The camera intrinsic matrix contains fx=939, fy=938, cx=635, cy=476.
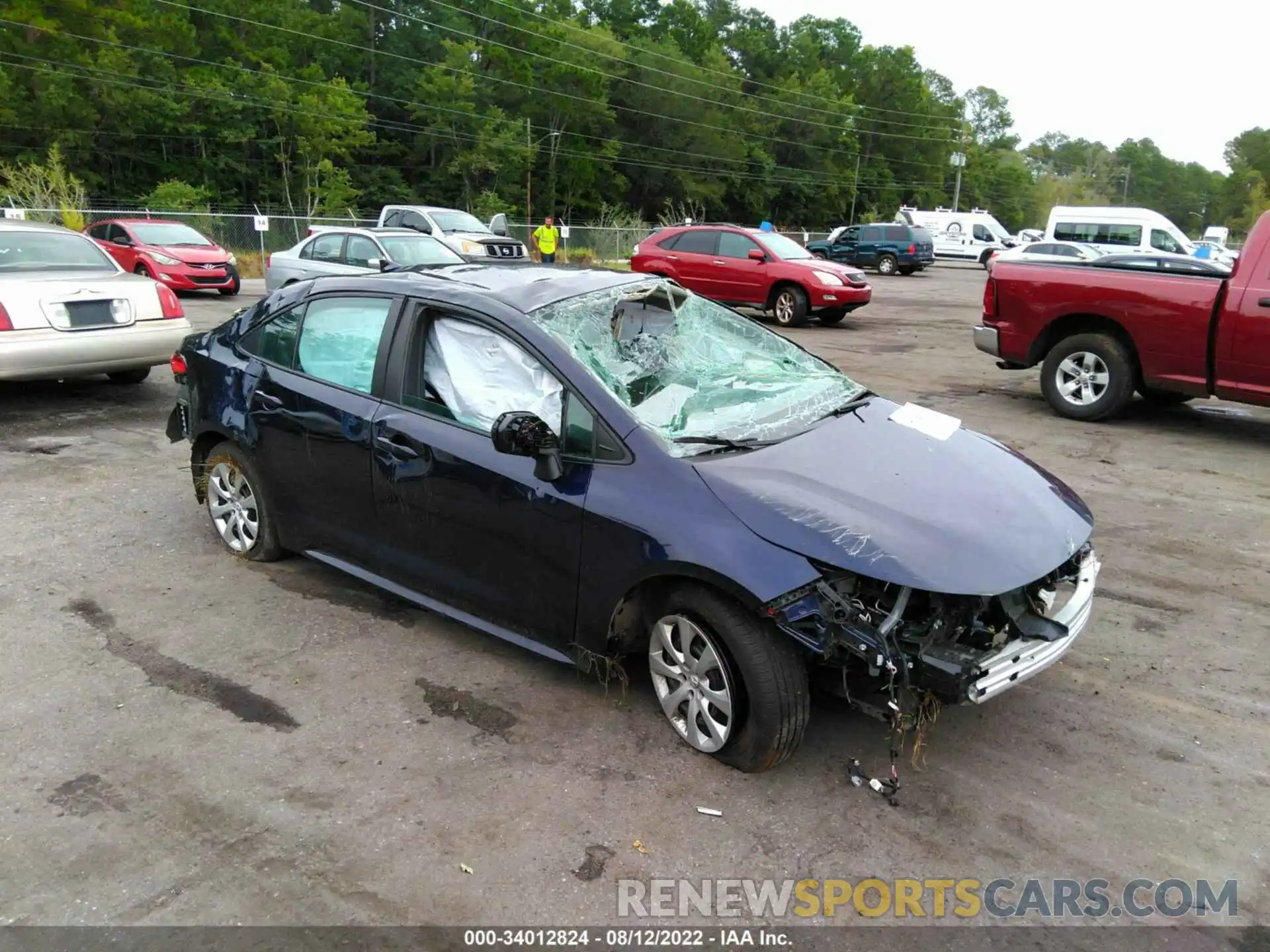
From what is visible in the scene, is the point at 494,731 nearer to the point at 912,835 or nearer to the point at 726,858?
the point at 726,858

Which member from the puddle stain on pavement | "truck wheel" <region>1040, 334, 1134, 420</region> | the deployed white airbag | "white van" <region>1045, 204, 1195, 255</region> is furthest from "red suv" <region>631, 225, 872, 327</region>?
A: "white van" <region>1045, 204, 1195, 255</region>

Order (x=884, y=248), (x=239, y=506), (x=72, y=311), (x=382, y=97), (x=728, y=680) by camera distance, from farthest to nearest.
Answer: (x=382, y=97)
(x=884, y=248)
(x=72, y=311)
(x=239, y=506)
(x=728, y=680)

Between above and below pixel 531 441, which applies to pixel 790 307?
above

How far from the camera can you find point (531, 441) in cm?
352

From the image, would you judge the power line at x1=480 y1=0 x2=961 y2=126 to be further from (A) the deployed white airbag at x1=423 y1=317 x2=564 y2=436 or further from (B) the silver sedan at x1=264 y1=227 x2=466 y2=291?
(A) the deployed white airbag at x1=423 y1=317 x2=564 y2=436

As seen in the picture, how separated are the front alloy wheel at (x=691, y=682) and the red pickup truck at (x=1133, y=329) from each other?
21.6 ft

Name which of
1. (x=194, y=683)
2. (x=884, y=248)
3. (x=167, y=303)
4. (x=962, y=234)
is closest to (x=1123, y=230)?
(x=884, y=248)

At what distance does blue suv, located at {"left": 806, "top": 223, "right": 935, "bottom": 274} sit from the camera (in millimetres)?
Result: 33438

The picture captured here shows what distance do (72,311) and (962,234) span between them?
41.5m

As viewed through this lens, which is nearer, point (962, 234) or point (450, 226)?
point (450, 226)

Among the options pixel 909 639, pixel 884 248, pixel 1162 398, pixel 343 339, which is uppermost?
pixel 884 248

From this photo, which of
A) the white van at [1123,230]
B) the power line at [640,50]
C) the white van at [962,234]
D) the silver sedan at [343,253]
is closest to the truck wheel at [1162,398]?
the silver sedan at [343,253]

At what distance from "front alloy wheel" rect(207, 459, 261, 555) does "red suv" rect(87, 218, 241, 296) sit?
44.4 ft

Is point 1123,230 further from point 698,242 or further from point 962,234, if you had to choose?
point 962,234
